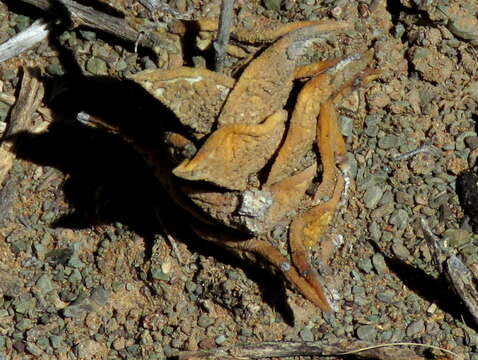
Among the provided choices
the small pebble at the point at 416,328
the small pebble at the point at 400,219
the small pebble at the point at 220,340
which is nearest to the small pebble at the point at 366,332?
the small pebble at the point at 416,328

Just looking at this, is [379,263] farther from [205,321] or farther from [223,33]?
[223,33]

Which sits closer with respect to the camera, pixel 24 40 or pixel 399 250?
pixel 399 250

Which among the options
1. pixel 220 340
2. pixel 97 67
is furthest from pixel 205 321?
pixel 97 67

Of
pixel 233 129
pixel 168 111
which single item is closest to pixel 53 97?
pixel 168 111

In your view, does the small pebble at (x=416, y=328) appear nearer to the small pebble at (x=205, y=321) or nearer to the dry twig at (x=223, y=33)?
the small pebble at (x=205, y=321)

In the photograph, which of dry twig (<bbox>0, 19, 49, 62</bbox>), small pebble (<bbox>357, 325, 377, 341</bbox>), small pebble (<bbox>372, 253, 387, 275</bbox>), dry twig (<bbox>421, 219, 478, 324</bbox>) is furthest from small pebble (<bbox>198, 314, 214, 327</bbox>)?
dry twig (<bbox>0, 19, 49, 62</bbox>)

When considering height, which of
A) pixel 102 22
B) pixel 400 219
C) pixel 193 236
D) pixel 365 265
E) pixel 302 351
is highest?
pixel 102 22

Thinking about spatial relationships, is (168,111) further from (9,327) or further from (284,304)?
(9,327)

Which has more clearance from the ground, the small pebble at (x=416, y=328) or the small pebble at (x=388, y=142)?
the small pebble at (x=388, y=142)

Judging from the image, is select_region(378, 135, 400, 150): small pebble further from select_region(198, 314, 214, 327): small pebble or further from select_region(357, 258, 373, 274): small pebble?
select_region(198, 314, 214, 327): small pebble
